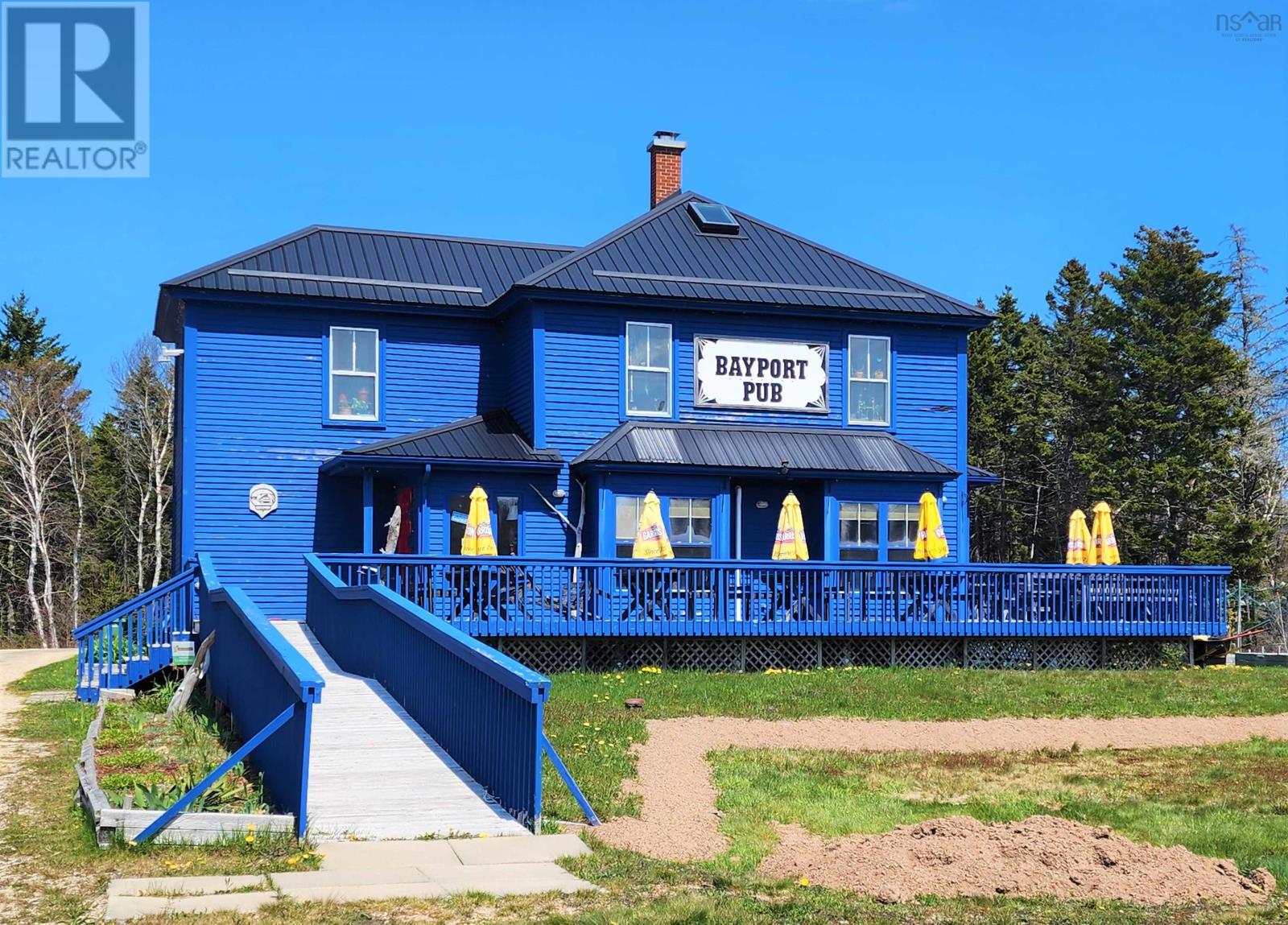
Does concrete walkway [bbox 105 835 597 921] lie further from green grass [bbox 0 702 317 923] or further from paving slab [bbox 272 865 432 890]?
green grass [bbox 0 702 317 923]

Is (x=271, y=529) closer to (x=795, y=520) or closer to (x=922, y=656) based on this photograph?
(x=795, y=520)

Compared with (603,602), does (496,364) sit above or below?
above

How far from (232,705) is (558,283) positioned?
10.9 metres

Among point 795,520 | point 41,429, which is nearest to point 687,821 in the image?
point 795,520

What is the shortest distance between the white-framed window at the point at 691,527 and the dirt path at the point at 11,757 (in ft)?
33.6

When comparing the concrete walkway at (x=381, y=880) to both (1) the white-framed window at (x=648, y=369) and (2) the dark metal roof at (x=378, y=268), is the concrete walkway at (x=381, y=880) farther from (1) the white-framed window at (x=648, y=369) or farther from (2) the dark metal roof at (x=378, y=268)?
(2) the dark metal roof at (x=378, y=268)

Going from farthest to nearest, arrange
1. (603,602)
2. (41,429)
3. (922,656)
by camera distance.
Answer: (41,429)
(922,656)
(603,602)

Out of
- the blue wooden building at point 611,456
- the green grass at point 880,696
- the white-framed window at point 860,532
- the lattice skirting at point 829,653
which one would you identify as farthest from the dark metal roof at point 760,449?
the green grass at point 880,696

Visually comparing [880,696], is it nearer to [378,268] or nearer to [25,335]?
[378,268]

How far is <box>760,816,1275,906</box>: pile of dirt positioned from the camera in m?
8.93

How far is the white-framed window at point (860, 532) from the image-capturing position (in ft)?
84.3

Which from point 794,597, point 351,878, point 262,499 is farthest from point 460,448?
point 351,878

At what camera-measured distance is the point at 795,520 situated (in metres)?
23.6

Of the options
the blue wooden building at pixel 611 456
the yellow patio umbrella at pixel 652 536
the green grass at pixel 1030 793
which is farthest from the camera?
the yellow patio umbrella at pixel 652 536
